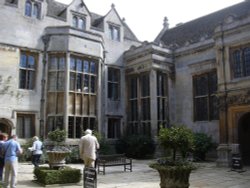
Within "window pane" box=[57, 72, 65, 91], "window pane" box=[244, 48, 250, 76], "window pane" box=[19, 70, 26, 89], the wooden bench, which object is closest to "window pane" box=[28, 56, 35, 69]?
"window pane" box=[19, 70, 26, 89]

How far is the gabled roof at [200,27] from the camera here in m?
22.4

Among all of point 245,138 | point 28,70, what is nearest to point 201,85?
point 245,138

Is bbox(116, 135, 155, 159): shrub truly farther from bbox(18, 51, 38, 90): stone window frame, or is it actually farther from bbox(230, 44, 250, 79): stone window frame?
bbox(18, 51, 38, 90): stone window frame

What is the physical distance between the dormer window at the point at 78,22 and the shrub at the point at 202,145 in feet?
38.1

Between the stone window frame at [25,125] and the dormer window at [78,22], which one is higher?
the dormer window at [78,22]

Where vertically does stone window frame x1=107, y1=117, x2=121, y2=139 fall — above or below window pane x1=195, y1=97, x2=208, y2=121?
below

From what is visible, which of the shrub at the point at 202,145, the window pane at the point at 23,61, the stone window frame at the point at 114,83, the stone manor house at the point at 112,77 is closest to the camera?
the stone manor house at the point at 112,77

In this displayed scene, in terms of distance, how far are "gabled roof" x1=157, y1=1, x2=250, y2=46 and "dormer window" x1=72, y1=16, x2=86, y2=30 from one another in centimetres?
790

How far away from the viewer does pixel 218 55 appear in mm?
16922

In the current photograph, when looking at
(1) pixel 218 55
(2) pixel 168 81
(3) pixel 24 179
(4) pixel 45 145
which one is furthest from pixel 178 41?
(3) pixel 24 179

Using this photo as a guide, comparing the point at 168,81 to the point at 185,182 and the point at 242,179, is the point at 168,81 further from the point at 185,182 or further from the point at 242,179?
the point at 185,182

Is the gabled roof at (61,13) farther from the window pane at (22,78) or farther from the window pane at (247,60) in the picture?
the window pane at (247,60)

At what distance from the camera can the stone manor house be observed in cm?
1625

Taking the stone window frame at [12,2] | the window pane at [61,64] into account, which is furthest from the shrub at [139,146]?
the stone window frame at [12,2]
